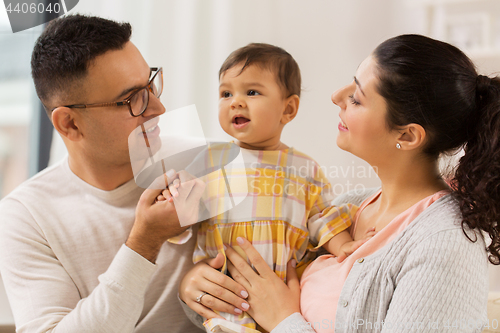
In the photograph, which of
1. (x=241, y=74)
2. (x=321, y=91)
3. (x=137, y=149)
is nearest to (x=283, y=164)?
(x=241, y=74)

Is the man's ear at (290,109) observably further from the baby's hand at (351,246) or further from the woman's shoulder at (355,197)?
the baby's hand at (351,246)

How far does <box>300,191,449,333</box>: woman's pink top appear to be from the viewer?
105 centimetres

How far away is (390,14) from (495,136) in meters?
1.14

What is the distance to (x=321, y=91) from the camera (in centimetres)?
197

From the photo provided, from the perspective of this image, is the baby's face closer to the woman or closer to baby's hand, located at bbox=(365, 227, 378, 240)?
the woman

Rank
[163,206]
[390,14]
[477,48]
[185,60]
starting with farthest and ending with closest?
1. [185,60]
2. [390,14]
3. [477,48]
4. [163,206]

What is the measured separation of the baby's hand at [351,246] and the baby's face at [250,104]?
0.44 m

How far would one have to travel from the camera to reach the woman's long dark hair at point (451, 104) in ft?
3.19

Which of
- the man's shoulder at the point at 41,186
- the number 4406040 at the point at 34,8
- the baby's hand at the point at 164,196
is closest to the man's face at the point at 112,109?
the man's shoulder at the point at 41,186

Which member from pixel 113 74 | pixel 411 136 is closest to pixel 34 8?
pixel 113 74

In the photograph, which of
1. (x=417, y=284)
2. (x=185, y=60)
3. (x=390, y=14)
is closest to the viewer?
(x=417, y=284)

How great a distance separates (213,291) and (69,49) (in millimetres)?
934

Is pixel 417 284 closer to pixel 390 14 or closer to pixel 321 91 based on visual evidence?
pixel 321 91

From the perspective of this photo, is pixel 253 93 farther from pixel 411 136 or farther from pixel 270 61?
pixel 411 136
